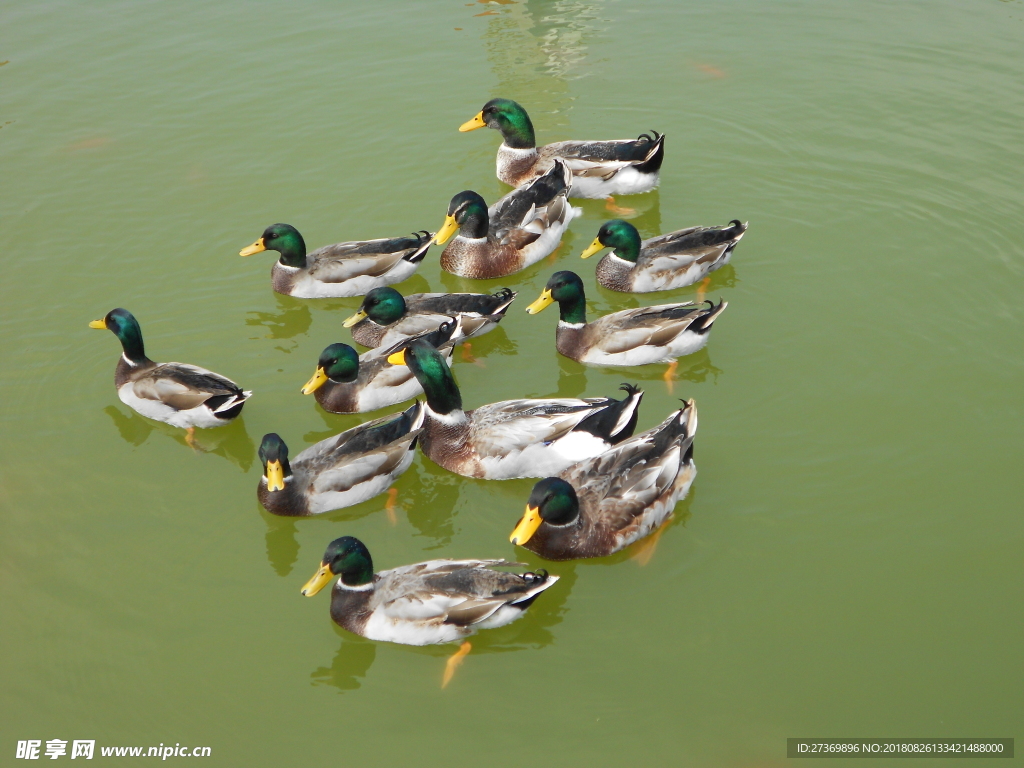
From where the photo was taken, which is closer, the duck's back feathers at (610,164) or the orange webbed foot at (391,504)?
the orange webbed foot at (391,504)

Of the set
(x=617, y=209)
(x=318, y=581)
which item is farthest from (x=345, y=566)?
(x=617, y=209)

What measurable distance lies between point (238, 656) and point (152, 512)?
183 centimetres

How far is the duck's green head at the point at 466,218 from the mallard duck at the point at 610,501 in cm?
399

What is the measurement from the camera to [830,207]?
11.6 meters

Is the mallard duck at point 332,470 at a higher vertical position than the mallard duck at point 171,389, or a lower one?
lower

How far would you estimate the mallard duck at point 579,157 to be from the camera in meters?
11.8

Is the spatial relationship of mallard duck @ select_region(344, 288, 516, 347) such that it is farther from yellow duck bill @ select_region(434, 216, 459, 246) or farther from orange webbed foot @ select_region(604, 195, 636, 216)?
orange webbed foot @ select_region(604, 195, 636, 216)

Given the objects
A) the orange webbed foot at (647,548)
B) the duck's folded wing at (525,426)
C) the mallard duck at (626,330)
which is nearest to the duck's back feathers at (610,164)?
the mallard duck at (626,330)

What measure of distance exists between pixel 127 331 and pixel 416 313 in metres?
2.74

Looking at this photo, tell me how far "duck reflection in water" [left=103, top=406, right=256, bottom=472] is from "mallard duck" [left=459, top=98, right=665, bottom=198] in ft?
16.3

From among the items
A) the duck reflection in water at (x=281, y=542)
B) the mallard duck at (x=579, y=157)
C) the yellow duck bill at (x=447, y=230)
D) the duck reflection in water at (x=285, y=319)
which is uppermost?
the mallard duck at (x=579, y=157)

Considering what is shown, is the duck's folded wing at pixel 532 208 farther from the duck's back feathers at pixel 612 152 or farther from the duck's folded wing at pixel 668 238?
the duck's folded wing at pixel 668 238

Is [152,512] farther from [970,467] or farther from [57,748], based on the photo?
[970,467]

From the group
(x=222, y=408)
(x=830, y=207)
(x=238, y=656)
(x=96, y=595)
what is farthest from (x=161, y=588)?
(x=830, y=207)
